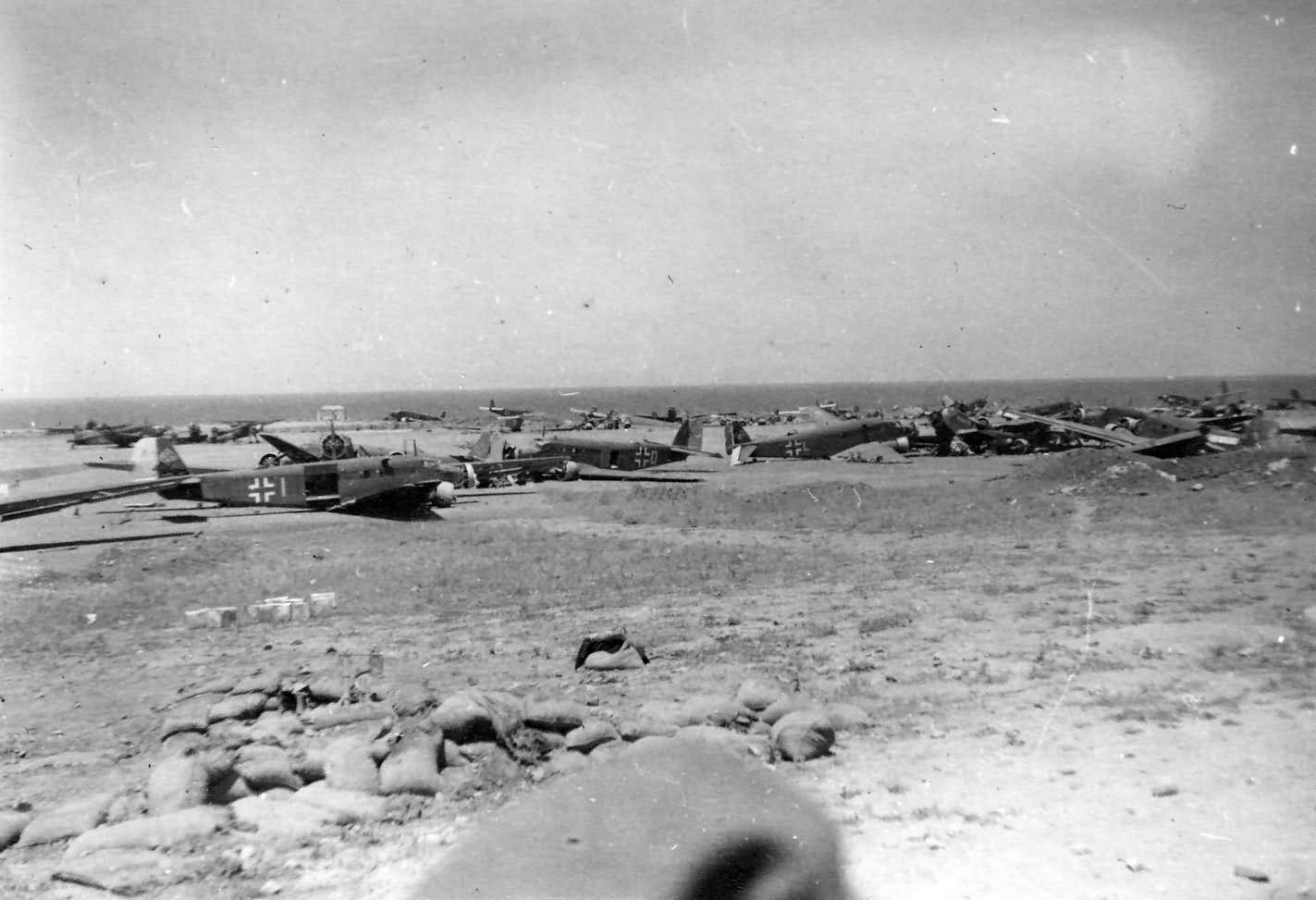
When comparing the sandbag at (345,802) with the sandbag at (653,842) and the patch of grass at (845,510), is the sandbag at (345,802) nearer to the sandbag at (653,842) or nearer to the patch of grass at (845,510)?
the sandbag at (653,842)

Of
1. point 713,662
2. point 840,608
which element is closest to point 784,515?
point 840,608

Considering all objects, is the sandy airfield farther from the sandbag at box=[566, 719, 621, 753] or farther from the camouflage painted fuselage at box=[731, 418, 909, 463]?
the camouflage painted fuselage at box=[731, 418, 909, 463]

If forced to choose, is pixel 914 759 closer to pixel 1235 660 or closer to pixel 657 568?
pixel 1235 660

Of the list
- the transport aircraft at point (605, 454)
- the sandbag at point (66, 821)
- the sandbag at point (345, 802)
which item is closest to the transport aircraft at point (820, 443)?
the transport aircraft at point (605, 454)

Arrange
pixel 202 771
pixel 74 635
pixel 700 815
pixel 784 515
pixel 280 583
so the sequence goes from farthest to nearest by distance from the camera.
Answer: pixel 784 515
pixel 280 583
pixel 74 635
pixel 202 771
pixel 700 815

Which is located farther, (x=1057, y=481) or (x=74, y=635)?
(x=1057, y=481)
